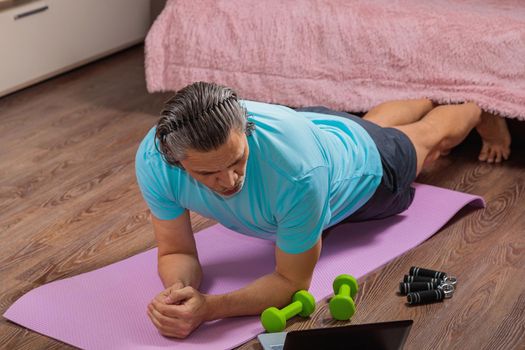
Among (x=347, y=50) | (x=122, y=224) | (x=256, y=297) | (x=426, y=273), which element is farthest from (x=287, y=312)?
(x=347, y=50)

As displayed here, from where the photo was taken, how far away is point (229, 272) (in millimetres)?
1871

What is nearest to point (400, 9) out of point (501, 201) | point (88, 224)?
point (501, 201)

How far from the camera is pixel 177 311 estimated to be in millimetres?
1579

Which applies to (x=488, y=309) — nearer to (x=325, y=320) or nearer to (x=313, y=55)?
(x=325, y=320)

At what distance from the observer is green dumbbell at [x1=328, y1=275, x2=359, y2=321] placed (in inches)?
65.3

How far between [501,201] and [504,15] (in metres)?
0.71

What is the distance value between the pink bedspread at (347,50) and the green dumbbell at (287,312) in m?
1.09

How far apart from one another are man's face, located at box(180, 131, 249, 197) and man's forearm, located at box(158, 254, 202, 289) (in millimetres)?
312

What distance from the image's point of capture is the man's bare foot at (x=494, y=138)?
2.49 metres

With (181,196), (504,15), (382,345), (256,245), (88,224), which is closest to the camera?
(382,345)

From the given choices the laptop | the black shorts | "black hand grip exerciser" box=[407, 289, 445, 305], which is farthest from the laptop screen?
the black shorts

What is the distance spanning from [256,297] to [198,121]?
0.47 m

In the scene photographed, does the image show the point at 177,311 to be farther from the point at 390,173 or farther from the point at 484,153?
the point at 484,153

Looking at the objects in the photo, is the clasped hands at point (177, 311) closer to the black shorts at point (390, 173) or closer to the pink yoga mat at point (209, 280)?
the pink yoga mat at point (209, 280)
